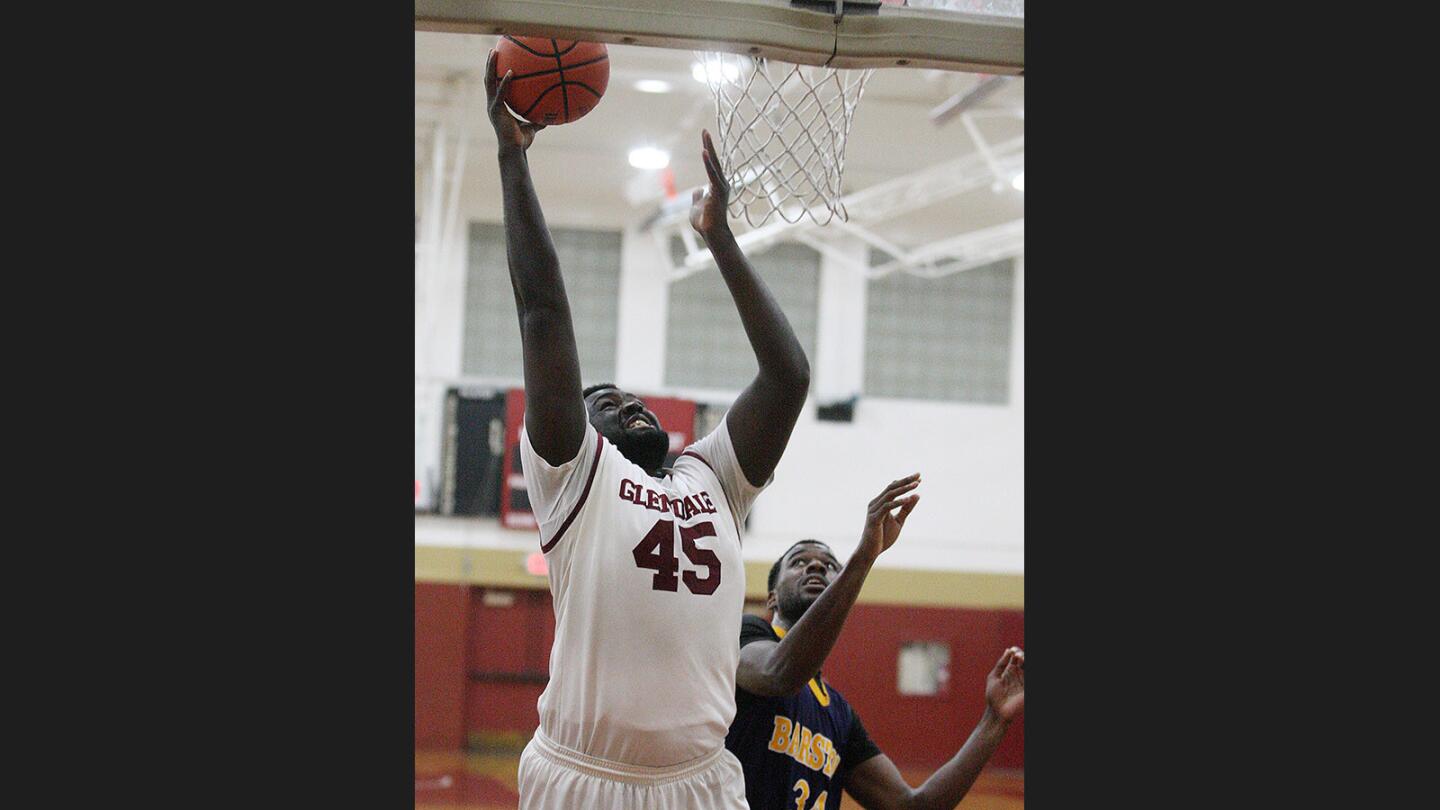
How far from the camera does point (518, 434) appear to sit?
45.3 ft

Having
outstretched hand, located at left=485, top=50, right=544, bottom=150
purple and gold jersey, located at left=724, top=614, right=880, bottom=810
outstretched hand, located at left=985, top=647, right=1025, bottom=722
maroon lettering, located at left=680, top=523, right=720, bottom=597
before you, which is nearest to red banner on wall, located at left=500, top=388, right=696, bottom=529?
outstretched hand, located at left=985, top=647, right=1025, bottom=722

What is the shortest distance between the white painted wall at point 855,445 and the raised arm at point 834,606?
10617 millimetres

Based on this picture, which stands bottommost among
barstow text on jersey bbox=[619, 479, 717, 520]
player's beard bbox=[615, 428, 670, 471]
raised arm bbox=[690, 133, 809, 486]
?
barstow text on jersey bbox=[619, 479, 717, 520]

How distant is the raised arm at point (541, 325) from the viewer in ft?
11.1

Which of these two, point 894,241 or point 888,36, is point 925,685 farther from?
point 888,36

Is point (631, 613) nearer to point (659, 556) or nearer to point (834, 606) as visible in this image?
point (659, 556)

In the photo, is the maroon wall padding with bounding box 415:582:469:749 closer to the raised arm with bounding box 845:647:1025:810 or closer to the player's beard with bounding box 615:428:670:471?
the raised arm with bounding box 845:647:1025:810

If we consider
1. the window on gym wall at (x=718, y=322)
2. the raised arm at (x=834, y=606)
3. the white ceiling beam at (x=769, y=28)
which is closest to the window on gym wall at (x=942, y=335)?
the window on gym wall at (x=718, y=322)

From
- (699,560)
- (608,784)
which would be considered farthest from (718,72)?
(608,784)

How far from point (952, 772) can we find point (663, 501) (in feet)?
5.32

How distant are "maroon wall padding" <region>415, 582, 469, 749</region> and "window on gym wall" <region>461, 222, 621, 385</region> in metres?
2.48

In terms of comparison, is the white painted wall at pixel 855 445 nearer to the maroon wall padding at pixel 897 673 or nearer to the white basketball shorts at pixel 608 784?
the maroon wall padding at pixel 897 673

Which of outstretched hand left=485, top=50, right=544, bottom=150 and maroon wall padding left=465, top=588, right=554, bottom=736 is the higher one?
outstretched hand left=485, top=50, right=544, bottom=150

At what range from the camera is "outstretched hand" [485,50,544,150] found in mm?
3512
